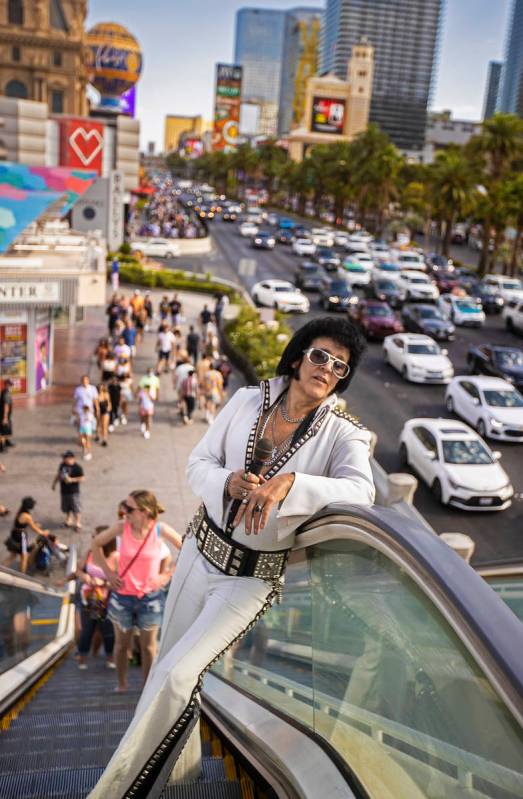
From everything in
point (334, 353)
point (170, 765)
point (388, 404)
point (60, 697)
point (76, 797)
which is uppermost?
point (334, 353)

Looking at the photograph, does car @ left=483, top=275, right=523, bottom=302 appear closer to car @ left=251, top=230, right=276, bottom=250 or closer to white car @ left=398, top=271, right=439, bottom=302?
white car @ left=398, top=271, right=439, bottom=302

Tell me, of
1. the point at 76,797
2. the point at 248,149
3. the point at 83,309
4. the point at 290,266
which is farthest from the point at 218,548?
the point at 248,149

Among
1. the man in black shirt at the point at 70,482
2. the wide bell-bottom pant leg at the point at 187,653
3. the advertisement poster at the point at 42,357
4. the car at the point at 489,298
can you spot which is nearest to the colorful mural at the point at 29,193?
the advertisement poster at the point at 42,357

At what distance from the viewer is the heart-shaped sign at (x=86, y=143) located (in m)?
39.2

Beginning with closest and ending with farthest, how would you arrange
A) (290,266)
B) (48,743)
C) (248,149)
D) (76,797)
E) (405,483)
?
(76,797)
(48,743)
(405,483)
(290,266)
(248,149)

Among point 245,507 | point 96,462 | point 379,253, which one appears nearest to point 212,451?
point 245,507

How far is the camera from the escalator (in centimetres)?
206

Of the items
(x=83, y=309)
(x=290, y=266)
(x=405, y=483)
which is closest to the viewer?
(x=405, y=483)

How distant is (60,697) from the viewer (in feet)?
21.0

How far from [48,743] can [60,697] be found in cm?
146

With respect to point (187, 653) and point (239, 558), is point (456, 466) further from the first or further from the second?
point (187, 653)

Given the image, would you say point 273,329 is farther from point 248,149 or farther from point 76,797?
point 248,149

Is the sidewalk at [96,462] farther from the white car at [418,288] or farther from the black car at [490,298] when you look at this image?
the black car at [490,298]

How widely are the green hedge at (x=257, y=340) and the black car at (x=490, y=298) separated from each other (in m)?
16.9
